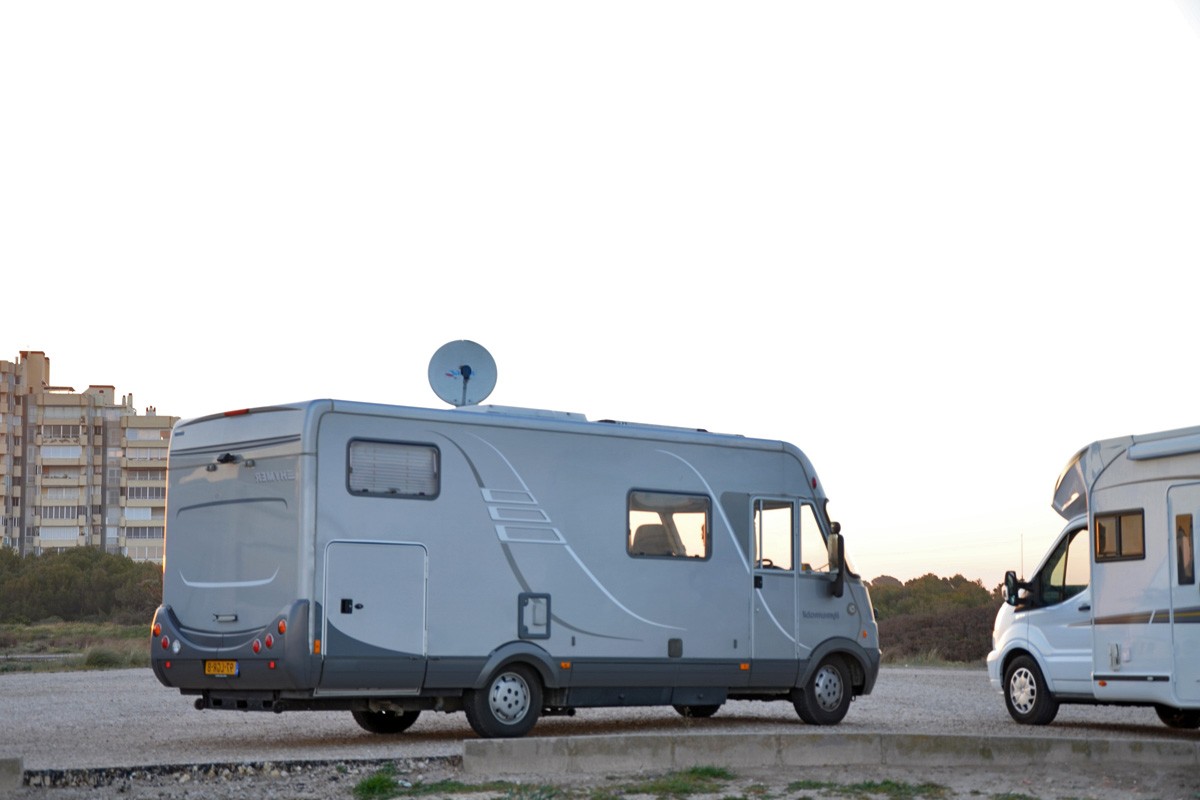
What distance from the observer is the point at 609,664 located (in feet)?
47.7

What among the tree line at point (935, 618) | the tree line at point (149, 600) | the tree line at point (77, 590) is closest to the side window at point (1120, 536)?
the tree line at point (935, 618)

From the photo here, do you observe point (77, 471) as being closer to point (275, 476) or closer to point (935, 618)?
point (935, 618)

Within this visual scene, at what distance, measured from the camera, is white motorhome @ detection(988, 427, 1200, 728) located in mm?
14219

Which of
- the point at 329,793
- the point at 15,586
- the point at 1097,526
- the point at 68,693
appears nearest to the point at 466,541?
the point at 329,793

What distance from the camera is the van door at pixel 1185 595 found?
46.1ft

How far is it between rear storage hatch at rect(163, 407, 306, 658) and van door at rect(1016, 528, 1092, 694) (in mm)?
7680

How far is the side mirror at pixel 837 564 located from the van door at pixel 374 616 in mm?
4870

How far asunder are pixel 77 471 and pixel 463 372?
115134 mm

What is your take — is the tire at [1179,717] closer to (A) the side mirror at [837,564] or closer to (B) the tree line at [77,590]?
(A) the side mirror at [837,564]

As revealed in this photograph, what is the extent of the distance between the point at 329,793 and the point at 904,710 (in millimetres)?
10446

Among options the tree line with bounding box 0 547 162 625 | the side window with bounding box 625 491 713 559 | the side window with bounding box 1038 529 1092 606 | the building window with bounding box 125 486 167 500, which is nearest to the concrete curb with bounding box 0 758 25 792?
the side window with bounding box 625 491 713 559

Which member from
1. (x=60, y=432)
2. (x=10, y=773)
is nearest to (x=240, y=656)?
(x=10, y=773)

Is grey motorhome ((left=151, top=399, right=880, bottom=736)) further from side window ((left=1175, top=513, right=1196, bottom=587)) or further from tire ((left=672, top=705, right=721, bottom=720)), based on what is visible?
side window ((left=1175, top=513, right=1196, bottom=587))

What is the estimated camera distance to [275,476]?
42.2 feet
